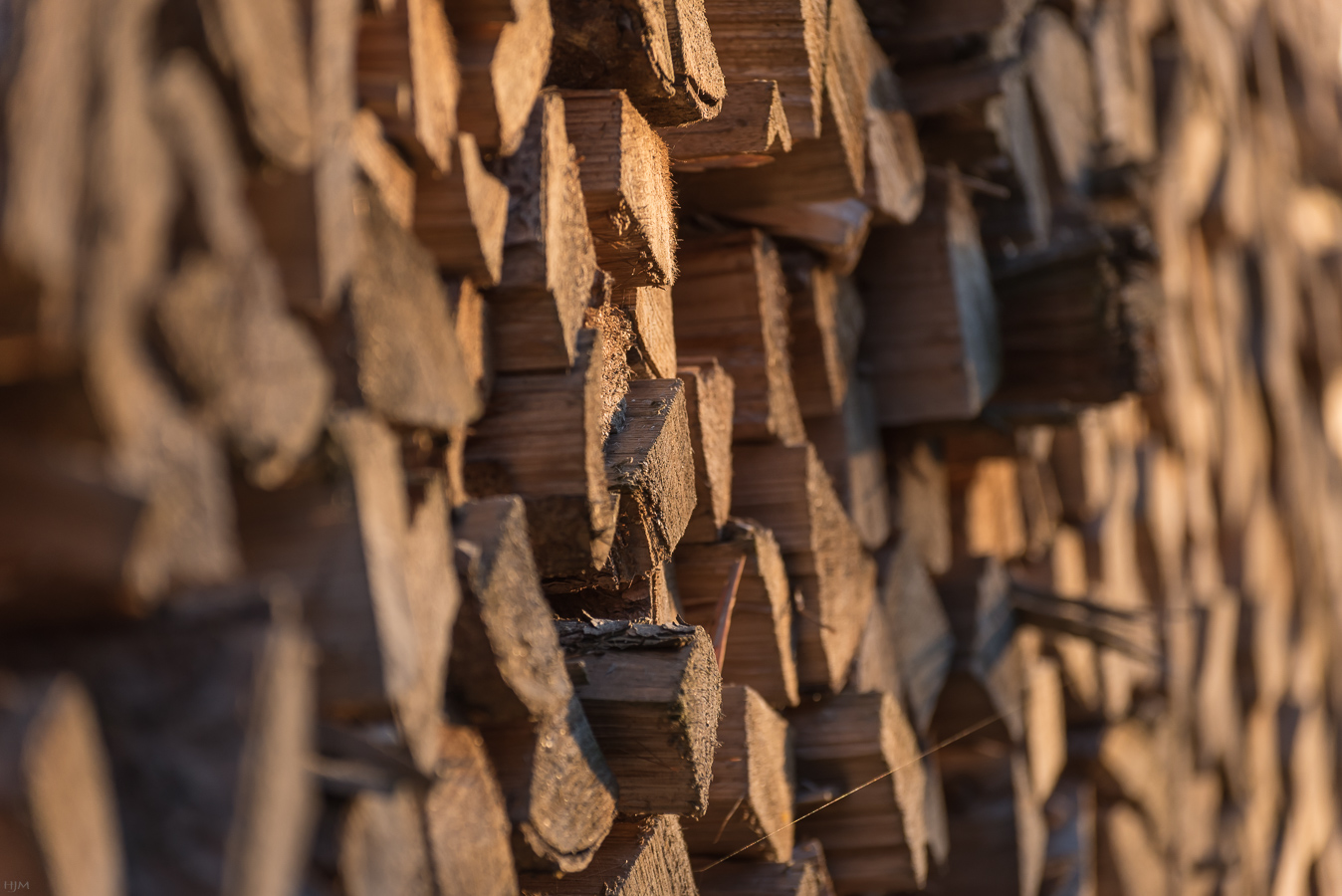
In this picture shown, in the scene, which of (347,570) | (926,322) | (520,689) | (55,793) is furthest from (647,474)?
(926,322)

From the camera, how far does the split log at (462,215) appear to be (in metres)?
0.56

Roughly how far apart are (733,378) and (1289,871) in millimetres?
2182

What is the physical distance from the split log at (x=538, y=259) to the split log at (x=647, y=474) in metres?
0.08

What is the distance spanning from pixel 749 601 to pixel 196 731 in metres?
0.57

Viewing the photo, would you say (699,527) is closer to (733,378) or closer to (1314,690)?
(733,378)

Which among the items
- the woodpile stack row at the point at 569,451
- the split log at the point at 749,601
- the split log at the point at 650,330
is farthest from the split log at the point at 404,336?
the split log at the point at 749,601

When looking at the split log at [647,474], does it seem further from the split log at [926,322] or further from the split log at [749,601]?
the split log at [926,322]

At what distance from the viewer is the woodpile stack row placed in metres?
0.34

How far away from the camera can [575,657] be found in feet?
2.21

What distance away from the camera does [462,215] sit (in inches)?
22.0

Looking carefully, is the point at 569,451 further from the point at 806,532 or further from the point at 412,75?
the point at 806,532

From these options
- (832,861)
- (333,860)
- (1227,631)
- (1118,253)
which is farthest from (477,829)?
(1227,631)

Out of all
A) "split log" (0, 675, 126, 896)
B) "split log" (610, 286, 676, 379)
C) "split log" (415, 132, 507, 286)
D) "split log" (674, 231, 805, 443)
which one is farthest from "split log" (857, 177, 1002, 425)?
"split log" (0, 675, 126, 896)

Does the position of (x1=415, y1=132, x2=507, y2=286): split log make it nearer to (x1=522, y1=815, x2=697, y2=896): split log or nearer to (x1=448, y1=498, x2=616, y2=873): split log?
(x1=448, y1=498, x2=616, y2=873): split log
